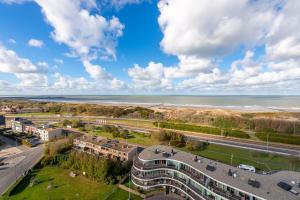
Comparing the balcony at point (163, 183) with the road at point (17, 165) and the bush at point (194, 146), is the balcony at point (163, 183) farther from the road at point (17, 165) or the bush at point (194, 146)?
the road at point (17, 165)

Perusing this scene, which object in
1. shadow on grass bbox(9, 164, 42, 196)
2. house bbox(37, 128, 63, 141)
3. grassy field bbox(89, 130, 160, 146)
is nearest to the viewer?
shadow on grass bbox(9, 164, 42, 196)

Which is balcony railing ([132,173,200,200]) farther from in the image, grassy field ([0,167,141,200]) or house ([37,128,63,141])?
house ([37,128,63,141])

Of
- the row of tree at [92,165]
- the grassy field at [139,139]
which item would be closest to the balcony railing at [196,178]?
the row of tree at [92,165]

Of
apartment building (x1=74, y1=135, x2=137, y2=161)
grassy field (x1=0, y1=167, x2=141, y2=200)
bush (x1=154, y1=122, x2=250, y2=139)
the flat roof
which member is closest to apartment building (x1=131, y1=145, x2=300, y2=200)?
grassy field (x1=0, y1=167, x2=141, y2=200)

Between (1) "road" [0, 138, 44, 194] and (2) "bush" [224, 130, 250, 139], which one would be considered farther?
(2) "bush" [224, 130, 250, 139]

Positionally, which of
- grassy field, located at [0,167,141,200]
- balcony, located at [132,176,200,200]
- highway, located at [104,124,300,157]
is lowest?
grassy field, located at [0,167,141,200]

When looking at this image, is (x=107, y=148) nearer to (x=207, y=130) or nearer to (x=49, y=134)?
(x=49, y=134)

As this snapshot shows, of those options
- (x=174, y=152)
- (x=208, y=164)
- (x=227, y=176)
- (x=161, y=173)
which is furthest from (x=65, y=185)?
(x=227, y=176)

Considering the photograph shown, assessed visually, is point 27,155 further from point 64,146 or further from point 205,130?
point 205,130

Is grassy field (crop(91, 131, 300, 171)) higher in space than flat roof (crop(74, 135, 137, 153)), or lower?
lower
